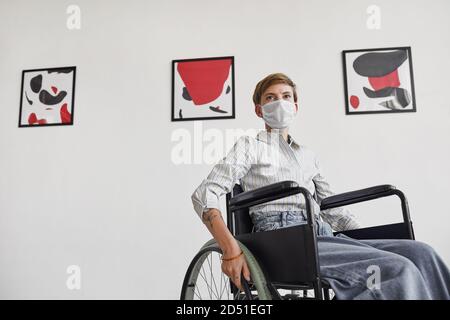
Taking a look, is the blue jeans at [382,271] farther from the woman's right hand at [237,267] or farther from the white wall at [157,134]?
the white wall at [157,134]

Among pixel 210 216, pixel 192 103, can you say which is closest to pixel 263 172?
pixel 210 216

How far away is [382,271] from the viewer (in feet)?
3.34

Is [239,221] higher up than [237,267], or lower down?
higher up

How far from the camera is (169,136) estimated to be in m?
2.70

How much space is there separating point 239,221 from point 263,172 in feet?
0.55

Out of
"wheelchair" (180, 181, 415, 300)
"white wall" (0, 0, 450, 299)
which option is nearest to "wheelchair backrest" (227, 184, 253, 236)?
"wheelchair" (180, 181, 415, 300)

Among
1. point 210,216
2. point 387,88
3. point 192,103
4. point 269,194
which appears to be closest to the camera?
point 269,194

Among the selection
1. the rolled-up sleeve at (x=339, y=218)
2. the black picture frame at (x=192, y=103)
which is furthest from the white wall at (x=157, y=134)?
the rolled-up sleeve at (x=339, y=218)

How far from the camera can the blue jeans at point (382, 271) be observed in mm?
977

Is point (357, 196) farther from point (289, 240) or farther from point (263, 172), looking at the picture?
point (289, 240)

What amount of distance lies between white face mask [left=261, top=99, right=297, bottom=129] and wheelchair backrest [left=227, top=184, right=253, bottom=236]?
0.28 m
